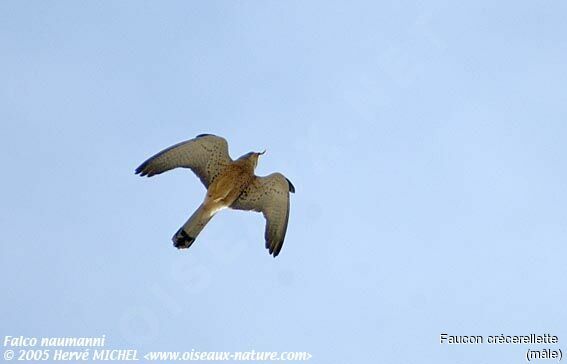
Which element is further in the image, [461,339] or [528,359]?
[461,339]

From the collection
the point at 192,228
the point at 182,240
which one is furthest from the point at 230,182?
the point at 182,240

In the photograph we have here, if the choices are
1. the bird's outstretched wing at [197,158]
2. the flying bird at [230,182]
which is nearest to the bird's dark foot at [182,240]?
the flying bird at [230,182]

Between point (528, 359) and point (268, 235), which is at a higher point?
point (268, 235)

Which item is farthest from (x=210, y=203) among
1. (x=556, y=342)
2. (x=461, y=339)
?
(x=556, y=342)

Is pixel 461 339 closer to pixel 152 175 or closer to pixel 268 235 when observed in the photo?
pixel 268 235

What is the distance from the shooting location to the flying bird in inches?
603

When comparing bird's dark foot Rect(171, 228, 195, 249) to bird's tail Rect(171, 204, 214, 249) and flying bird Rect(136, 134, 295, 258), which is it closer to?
bird's tail Rect(171, 204, 214, 249)

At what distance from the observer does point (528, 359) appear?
1420 centimetres

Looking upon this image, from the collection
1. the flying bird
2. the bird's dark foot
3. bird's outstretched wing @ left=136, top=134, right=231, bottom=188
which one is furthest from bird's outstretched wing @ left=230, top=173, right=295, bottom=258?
the bird's dark foot

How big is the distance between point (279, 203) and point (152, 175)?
2.43 meters

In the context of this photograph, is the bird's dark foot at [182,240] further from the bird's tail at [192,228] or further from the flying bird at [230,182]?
the flying bird at [230,182]

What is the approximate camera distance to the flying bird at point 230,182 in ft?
50.3

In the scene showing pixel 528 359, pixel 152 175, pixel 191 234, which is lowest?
pixel 528 359

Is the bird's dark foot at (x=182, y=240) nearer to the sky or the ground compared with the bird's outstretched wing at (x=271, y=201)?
nearer to the ground
